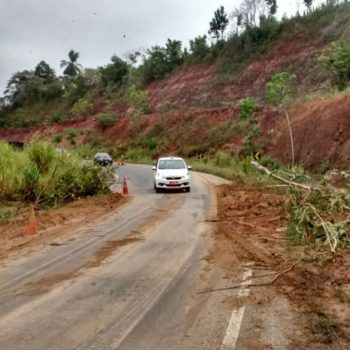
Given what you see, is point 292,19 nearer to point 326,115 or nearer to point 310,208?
point 326,115

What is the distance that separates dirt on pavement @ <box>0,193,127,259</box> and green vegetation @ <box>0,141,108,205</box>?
0.72 metres

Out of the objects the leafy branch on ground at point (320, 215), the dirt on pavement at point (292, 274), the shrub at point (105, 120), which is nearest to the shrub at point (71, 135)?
the shrub at point (105, 120)

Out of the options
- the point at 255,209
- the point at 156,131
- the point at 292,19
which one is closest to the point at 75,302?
the point at 255,209

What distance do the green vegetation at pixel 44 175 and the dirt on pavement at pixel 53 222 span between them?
2.36ft

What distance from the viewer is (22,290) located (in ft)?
26.1

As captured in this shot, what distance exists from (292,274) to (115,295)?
285cm

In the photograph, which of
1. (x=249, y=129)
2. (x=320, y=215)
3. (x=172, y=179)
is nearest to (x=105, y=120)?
(x=249, y=129)

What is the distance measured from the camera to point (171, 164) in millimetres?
25547

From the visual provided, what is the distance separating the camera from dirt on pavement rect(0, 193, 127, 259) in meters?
12.0

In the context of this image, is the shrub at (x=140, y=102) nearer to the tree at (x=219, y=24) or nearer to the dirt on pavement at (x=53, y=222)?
the tree at (x=219, y=24)

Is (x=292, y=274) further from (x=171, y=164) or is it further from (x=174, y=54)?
(x=174, y=54)

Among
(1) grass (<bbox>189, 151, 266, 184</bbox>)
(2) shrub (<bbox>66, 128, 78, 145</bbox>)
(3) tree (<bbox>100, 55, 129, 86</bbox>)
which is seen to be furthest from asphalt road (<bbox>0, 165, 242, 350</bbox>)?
(3) tree (<bbox>100, 55, 129, 86</bbox>)

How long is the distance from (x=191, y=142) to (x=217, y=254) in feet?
148

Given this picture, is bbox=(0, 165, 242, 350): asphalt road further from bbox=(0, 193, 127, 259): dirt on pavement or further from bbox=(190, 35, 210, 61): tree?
bbox=(190, 35, 210, 61): tree
